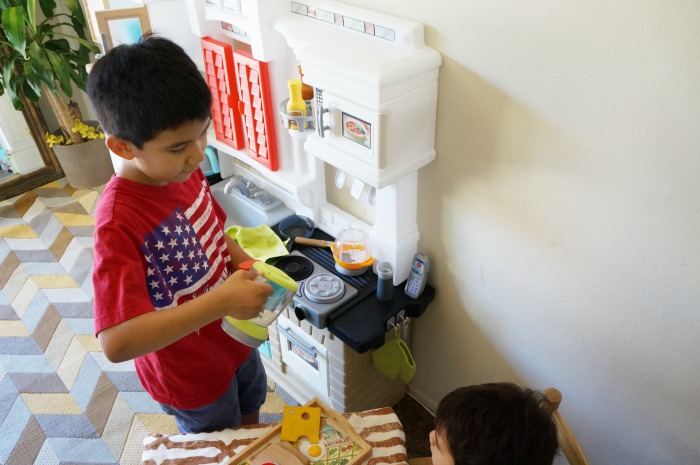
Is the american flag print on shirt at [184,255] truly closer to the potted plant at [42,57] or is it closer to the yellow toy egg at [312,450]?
the yellow toy egg at [312,450]

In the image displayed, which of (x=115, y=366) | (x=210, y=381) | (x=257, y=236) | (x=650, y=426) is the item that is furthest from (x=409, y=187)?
(x=115, y=366)

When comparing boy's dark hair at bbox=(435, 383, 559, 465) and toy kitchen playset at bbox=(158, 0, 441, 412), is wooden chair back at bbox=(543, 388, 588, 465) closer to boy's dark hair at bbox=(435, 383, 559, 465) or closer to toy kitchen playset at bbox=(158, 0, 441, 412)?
boy's dark hair at bbox=(435, 383, 559, 465)

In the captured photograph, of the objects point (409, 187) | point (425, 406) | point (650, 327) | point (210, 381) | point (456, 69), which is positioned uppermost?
point (456, 69)

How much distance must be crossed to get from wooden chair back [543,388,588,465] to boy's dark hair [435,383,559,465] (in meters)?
0.06

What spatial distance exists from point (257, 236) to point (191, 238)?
629 mm

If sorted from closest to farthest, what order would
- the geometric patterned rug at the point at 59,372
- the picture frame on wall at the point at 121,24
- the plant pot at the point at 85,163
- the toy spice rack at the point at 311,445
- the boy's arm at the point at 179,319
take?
the boy's arm at the point at 179,319
the toy spice rack at the point at 311,445
the picture frame on wall at the point at 121,24
the geometric patterned rug at the point at 59,372
the plant pot at the point at 85,163

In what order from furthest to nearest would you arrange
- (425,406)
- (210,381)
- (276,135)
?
(425,406), (276,135), (210,381)

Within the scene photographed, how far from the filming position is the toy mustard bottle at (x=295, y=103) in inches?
54.4

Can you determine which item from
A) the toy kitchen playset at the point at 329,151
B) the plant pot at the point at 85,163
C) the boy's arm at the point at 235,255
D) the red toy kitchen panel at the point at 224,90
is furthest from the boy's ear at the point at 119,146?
the plant pot at the point at 85,163

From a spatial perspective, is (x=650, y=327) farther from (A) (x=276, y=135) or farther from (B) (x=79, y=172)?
(B) (x=79, y=172)

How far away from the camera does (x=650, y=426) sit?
1.20 meters

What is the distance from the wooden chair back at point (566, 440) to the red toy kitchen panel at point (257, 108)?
1038 mm

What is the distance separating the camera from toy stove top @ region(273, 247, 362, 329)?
4.73 feet

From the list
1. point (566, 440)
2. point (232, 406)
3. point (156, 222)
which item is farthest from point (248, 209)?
point (566, 440)
